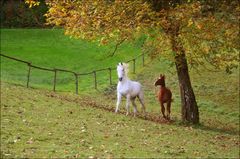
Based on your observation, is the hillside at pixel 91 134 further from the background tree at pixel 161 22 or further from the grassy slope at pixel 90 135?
the background tree at pixel 161 22

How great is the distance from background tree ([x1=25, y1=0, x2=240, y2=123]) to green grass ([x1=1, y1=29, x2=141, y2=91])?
11.0 meters

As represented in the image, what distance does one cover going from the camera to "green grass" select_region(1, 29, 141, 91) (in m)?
35.6

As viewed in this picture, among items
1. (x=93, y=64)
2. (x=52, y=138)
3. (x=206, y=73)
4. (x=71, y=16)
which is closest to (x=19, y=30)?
(x=93, y=64)

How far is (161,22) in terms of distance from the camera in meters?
17.2

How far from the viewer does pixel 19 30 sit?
57.7 meters

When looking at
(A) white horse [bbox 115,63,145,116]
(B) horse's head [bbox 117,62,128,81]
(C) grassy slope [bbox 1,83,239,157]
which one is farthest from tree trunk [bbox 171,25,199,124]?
(B) horse's head [bbox 117,62,128,81]

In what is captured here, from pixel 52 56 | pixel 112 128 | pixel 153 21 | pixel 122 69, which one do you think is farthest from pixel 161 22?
pixel 52 56

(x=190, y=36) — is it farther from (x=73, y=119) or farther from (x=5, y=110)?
(x=5, y=110)

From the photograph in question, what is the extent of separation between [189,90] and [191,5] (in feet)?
15.7

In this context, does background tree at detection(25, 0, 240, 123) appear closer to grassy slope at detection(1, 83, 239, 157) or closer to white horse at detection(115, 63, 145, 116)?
white horse at detection(115, 63, 145, 116)

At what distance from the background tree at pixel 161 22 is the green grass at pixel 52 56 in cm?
1102

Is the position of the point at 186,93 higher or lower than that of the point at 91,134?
higher

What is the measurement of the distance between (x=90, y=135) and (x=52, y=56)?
31638 mm

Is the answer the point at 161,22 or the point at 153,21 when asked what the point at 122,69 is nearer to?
the point at 153,21
